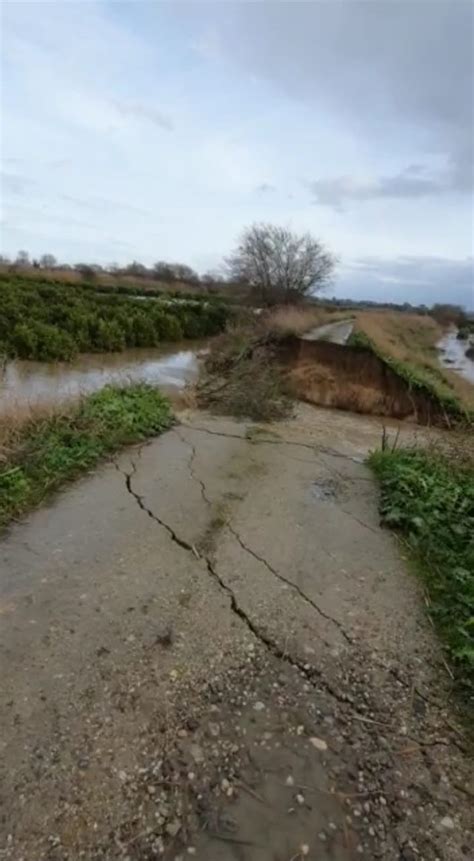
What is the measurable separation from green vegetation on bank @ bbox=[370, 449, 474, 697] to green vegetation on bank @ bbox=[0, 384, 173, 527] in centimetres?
336

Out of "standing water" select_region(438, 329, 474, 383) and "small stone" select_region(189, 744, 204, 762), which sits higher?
"small stone" select_region(189, 744, 204, 762)

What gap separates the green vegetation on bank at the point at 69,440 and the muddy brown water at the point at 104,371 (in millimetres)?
2661

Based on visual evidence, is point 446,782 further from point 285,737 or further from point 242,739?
point 242,739

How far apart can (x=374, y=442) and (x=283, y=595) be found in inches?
219

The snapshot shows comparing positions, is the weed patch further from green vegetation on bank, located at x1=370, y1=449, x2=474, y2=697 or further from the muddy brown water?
green vegetation on bank, located at x1=370, y1=449, x2=474, y2=697

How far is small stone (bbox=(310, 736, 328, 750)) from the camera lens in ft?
7.96

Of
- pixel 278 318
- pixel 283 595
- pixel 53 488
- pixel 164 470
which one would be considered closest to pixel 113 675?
pixel 283 595

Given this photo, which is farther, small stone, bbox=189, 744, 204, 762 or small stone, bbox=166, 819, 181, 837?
small stone, bbox=189, 744, 204, 762

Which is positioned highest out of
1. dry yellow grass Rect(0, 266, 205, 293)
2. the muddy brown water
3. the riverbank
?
dry yellow grass Rect(0, 266, 205, 293)

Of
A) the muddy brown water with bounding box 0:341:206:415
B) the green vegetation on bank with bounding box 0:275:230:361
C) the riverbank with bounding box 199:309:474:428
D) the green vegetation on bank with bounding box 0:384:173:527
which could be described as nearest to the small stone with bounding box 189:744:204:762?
the green vegetation on bank with bounding box 0:384:173:527

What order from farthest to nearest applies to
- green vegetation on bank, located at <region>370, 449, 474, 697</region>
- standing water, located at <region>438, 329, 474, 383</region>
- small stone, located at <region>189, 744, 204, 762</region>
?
standing water, located at <region>438, 329, 474, 383</region>
green vegetation on bank, located at <region>370, 449, 474, 697</region>
small stone, located at <region>189, 744, 204, 762</region>

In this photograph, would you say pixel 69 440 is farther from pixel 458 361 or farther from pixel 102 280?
pixel 458 361

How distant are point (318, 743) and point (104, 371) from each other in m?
15.3

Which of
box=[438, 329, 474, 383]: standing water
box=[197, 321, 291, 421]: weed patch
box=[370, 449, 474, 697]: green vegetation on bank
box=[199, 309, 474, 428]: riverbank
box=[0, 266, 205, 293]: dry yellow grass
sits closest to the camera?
box=[370, 449, 474, 697]: green vegetation on bank
